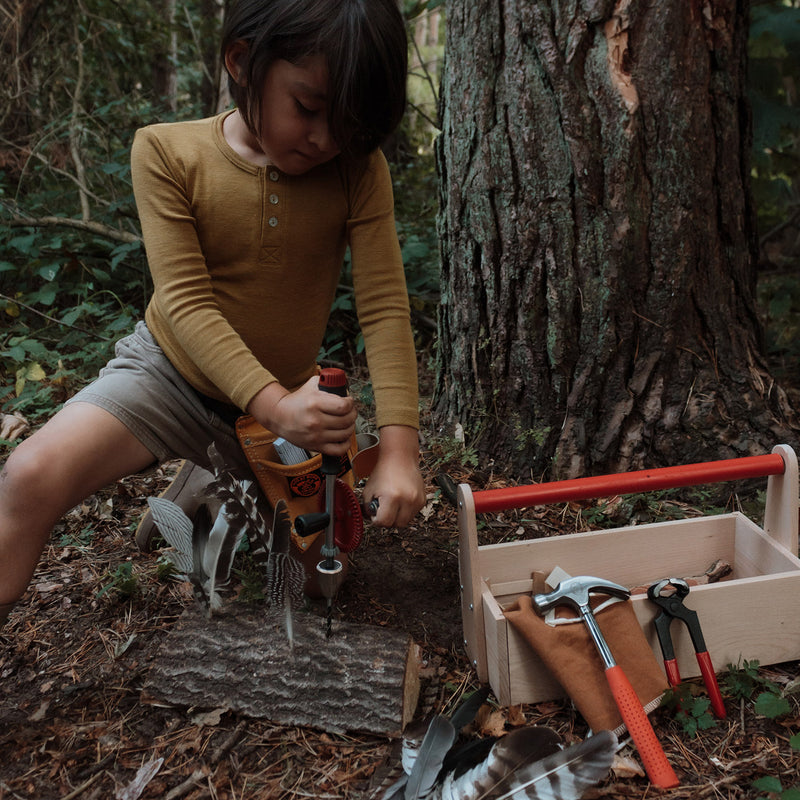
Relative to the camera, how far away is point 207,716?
5.41ft

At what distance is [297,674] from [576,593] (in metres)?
0.67

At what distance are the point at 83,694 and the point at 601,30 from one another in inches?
93.7

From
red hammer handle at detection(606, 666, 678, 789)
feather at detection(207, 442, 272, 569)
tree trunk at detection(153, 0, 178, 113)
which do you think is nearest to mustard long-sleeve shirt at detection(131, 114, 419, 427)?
feather at detection(207, 442, 272, 569)

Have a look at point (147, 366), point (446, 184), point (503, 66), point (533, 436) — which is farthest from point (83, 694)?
point (503, 66)

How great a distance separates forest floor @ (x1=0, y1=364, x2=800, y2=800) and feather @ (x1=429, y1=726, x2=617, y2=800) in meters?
0.14

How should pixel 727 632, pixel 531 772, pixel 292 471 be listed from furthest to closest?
1. pixel 292 471
2. pixel 727 632
3. pixel 531 772

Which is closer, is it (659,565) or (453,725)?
(453,725)

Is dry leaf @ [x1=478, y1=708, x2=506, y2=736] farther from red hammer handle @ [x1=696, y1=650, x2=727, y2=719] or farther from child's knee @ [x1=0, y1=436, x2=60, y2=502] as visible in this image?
child's knee @ [x1=0, y1=436, x2=60, y2=502]

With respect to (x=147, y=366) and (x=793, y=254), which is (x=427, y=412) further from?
(x=793, y=254)

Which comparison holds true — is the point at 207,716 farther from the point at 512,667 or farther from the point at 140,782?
the point at 512,667

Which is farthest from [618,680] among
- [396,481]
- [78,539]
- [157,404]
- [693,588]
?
[78,539]

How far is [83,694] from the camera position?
178 cm

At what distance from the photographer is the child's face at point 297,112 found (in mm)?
1571

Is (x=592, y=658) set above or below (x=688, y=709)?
above
